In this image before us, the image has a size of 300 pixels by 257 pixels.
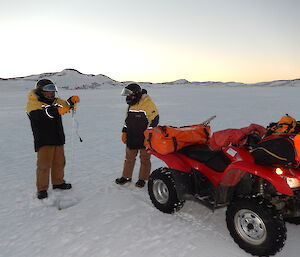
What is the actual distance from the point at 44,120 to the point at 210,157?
2668 mm

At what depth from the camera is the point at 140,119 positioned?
17.0 feet

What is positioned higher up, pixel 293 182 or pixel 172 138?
pixel 172 138

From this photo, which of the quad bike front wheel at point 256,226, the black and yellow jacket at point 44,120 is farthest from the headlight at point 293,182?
the black and yellow jacket at point 44,120

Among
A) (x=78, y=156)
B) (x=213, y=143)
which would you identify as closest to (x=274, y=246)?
(x=213, y=143)

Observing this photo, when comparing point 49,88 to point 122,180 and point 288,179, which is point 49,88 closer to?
point 122,180

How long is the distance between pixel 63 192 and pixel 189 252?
2.68 meters

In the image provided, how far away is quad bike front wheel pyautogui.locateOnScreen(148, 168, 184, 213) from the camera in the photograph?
4215 millimetres

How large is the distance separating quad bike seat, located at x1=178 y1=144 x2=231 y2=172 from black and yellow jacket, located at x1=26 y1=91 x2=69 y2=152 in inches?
83.4

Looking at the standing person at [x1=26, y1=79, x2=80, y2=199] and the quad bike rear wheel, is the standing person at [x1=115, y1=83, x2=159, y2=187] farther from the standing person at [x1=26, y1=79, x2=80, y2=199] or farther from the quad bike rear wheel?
the quad bike rear wheel

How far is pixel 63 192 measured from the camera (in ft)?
17.1

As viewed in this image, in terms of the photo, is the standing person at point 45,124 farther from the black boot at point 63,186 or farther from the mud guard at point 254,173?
the mud guard at point 254,173

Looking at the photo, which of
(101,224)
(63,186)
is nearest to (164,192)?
(101,224)

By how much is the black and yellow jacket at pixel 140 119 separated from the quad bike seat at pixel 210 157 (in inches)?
47.1

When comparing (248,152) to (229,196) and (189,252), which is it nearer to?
(229,196)
